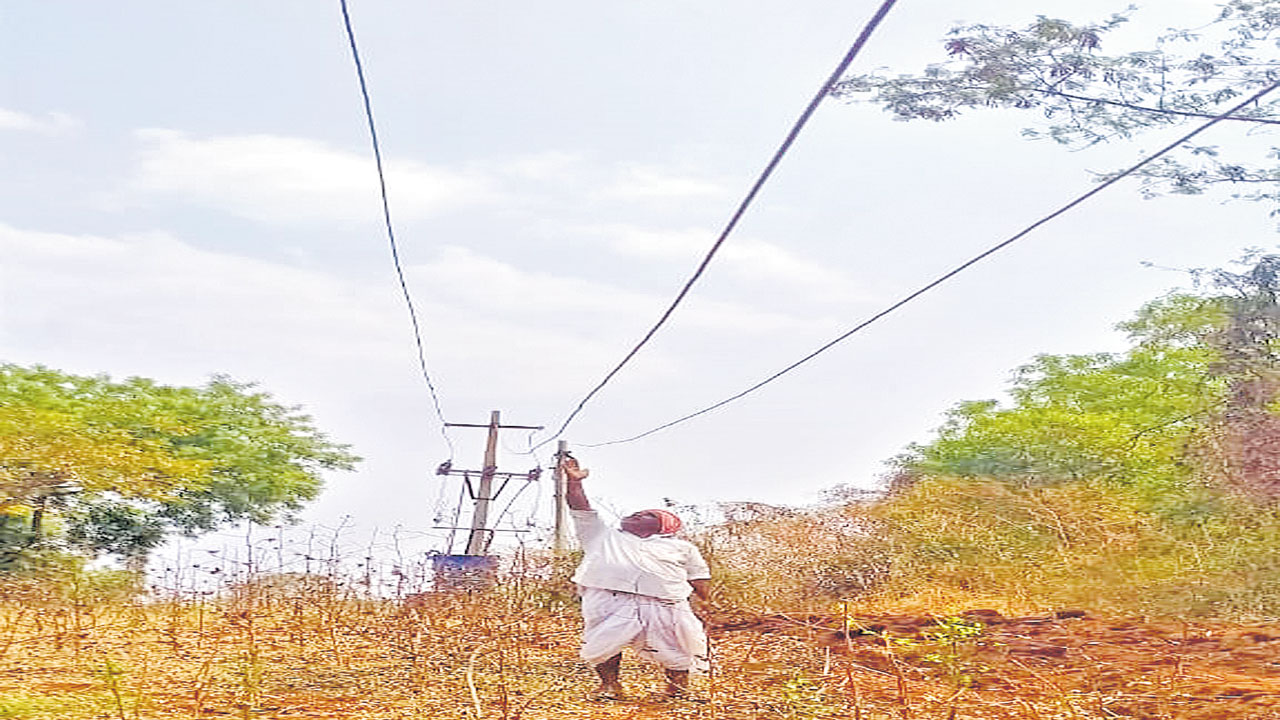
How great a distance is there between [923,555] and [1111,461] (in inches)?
154

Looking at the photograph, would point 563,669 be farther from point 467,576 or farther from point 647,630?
point 467,576

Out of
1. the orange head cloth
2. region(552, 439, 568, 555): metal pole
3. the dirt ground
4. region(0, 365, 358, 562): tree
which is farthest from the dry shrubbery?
region(0, 365, 358, 562): tree

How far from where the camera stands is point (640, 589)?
655cm

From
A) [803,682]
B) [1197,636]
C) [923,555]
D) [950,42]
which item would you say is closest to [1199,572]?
[1197,636]

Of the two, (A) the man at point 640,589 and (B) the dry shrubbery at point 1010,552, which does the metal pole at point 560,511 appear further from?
(A) the man at point 640,589

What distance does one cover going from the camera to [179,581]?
33.3ft

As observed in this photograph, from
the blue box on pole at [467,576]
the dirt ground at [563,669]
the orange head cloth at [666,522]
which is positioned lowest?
Answer: the dirt ground at [563,669]

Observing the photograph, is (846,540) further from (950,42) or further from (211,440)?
(211,440)

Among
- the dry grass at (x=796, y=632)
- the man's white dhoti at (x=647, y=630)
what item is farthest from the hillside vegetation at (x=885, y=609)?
the man's white dhoti at (x=647, y=630)

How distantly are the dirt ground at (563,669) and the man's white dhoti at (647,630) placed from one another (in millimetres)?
228

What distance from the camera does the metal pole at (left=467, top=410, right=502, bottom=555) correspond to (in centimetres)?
1477

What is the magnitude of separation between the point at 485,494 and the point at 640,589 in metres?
8.75

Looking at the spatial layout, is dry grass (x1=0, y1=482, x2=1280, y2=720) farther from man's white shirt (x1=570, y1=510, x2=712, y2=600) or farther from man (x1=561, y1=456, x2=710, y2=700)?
man's white shirt (x1=570, y1=510, x2=712, y2=600)

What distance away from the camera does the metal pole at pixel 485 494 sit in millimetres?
14773
